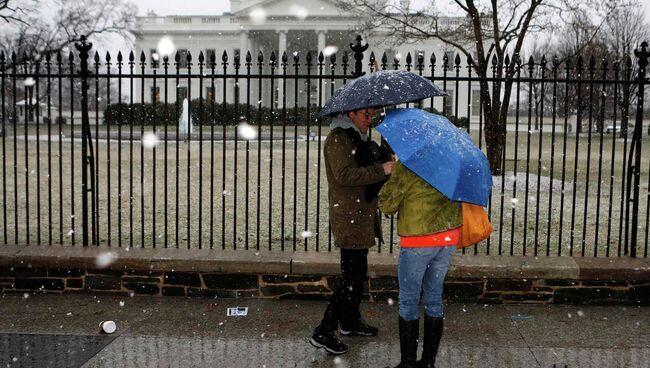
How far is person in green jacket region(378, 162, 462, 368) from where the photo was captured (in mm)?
3514

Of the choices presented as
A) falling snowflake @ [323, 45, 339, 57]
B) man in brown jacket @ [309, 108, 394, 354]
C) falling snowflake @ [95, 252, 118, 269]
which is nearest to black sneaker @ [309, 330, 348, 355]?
man in brown jacket @ [309, 108, 394, 354]

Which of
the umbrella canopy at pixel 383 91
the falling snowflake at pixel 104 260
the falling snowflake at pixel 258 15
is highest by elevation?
the falling snowflake at pixel 258 15

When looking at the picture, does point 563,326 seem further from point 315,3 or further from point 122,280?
point 315,3

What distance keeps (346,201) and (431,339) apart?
0.98 m

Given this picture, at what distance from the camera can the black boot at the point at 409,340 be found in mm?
3668

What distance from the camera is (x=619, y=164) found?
1770 cm

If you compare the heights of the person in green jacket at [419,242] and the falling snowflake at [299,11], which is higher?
the falling snowflake at [299,11]

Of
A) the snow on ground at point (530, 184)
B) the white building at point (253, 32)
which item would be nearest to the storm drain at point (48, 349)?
the snow on ground at point (530, 184)

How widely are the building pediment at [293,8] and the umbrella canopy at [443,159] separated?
4571cm

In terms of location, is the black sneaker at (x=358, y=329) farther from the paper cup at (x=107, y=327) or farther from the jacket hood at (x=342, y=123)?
the paper cup at (x=107, y=327)

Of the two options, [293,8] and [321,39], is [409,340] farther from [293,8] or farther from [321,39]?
[321,39]

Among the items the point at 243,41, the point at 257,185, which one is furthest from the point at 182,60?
the point at 257,185

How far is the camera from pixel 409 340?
369 centimetres

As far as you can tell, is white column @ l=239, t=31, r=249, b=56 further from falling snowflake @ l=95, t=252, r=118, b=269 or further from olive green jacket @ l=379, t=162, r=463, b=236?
olive green jacket @ l=379, t=162, r=463, b=236
